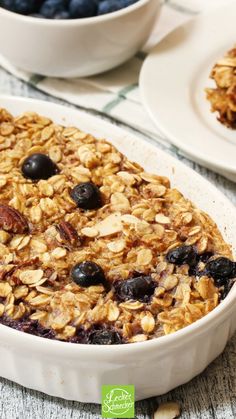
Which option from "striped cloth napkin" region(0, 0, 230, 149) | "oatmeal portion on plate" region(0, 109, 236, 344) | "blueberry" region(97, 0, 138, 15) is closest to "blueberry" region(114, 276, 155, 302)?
"oatmeal portion on plate" region(0, 109, 236, 344)

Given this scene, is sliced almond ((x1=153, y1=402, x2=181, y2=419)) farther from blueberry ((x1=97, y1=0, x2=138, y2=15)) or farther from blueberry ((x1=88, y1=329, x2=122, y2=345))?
blueberry ((x1=97, y1=0, x2=138, y2=15))

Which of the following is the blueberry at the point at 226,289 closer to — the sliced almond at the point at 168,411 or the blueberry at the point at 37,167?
the sliced almond at the point at 168,411

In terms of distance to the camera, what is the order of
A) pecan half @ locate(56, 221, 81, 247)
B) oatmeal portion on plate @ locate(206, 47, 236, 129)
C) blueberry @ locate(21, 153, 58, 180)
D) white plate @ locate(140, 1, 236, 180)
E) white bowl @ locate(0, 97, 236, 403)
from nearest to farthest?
white bowl @ locate(0, 97, 236, 403), pecan half @ locate(56, 221, 81, 247), blueberry @ locate(21, 153, 58, 180), white plate @ locate(140, 1, 236, 180), oatmeal portion on plate @ locate(206, 47, 236, 129)

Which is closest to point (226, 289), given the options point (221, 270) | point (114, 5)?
point (221, 270)

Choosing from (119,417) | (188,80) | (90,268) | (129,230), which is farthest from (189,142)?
(119,417)

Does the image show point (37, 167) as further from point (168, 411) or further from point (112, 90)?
point (112, 90)

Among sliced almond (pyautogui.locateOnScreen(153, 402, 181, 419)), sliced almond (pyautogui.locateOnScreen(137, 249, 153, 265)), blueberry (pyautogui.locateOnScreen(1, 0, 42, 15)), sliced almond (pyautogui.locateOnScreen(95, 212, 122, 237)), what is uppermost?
sliced almond (pyautogui.locateOnScreen(137, 249, 153, 265))

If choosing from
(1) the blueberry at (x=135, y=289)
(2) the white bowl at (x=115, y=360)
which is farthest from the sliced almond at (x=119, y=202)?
(2) the white bowl at (x=115, y=360)
